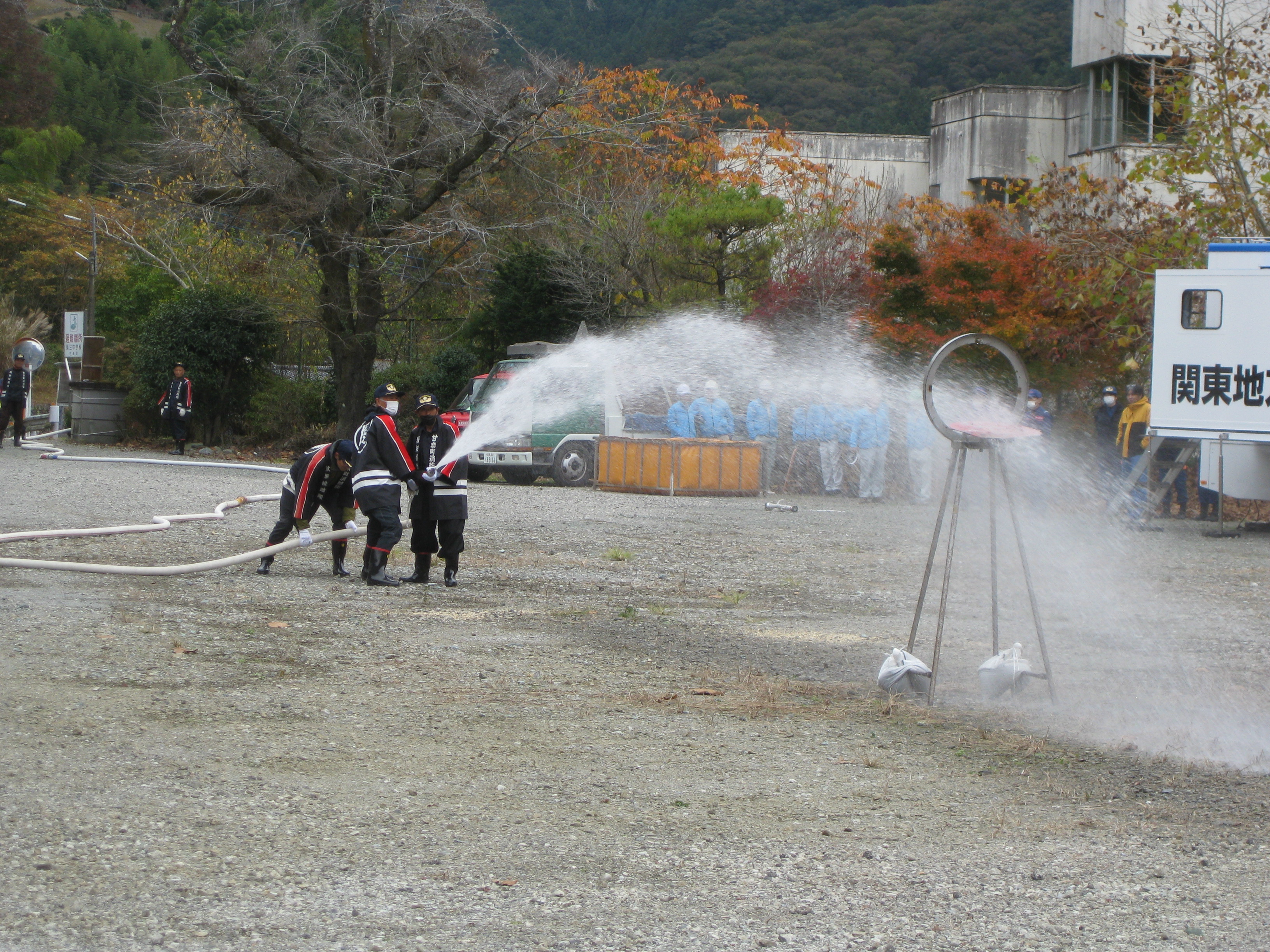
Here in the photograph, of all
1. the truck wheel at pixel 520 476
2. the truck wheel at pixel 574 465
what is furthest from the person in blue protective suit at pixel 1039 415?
the truck wheel at pixel 520 476

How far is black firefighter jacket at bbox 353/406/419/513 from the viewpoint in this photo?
1071 cm

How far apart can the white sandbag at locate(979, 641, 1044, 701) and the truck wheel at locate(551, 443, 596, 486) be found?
1440 centimetres

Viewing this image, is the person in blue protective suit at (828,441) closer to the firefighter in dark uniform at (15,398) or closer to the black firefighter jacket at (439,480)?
the black firefighter jacket at (439,480)

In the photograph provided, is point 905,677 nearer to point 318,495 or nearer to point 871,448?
point 318,495

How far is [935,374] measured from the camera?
7.22 metres

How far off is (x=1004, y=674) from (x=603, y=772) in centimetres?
265

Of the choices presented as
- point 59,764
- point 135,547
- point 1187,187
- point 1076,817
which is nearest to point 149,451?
point 135,547

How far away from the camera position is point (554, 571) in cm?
1217

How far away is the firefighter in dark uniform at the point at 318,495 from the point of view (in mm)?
11297

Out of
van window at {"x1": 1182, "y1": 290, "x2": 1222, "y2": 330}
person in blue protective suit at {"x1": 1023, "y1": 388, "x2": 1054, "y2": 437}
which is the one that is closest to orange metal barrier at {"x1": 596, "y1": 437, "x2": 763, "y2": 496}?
person in blue protective suit at {"x1": 1023, "y1": 388, "x2": 1054, "y2": 437}

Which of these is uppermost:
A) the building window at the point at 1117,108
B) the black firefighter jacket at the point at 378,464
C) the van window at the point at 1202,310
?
the building window at the point at 1117,108

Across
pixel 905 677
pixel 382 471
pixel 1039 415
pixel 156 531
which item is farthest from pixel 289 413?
pixel 905 677

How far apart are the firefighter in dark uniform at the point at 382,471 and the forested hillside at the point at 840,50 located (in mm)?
48087

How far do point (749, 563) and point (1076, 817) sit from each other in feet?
25.7
